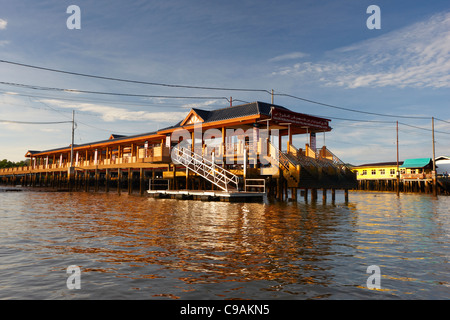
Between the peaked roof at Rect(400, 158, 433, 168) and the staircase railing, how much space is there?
170ft

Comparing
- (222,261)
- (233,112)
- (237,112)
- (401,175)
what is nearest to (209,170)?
(237,112)

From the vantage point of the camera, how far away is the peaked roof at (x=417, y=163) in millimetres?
66750

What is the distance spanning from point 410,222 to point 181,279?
44.8 ft

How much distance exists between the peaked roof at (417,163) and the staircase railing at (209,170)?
5183 cm

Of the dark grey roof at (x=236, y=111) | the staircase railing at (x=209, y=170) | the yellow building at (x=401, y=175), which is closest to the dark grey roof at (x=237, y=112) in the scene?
the dark grey roof at (x=236, y=111)

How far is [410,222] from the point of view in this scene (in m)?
16.4

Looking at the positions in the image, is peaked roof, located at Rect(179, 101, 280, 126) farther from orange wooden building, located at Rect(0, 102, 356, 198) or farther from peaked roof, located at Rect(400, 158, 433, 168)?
peaked roof, located at Rect(400, 158, 433, 168)

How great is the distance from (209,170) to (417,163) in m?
54.7

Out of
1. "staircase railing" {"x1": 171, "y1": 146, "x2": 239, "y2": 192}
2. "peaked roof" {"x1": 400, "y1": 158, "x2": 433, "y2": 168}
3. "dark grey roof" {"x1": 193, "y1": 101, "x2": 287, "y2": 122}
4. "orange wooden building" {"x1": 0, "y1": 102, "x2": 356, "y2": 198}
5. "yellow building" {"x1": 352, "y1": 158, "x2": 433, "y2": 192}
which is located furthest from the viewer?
"peaked roof" {"x1": 400, "y1": 158, "x2": 433, "y2": 168}

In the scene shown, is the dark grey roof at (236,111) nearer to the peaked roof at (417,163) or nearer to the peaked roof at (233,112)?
the peaked roof at (233,112)

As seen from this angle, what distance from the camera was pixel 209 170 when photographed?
3002 cm

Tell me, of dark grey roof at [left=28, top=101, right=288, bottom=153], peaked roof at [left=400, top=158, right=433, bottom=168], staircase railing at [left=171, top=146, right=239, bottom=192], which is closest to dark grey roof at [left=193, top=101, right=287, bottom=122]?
dark grey roof at [left=28, top=101, right=288, bottom=153]

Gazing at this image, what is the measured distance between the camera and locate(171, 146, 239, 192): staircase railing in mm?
27828
